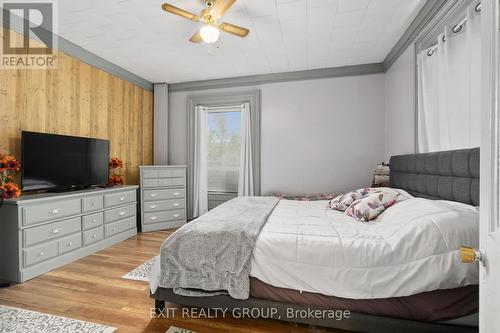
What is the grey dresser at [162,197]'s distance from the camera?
3.83m

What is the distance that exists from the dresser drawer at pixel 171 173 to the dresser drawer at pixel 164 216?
614 millimetres

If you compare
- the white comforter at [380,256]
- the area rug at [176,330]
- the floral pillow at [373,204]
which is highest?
the floral pillow at [373,204]

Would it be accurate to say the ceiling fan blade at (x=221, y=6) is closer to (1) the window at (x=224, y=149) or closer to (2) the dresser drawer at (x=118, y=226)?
(1) the window at (x=224, y=149)

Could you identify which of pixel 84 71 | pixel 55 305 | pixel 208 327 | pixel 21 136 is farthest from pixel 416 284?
pixel 84 71

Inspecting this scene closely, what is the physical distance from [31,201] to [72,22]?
6.32 ft

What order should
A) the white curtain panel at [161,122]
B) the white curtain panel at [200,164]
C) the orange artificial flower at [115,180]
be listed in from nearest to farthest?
the orange artificial flower at [115,180]
the white curtain panel at [200,164]
the white curtain panel at [161,122]

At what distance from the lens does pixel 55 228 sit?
8.21 ft

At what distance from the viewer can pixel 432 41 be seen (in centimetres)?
232

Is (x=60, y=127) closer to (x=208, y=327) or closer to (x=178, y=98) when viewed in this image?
(x=178, y=98)

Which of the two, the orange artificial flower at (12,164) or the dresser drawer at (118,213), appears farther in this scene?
the dresser drawer at (118,213)

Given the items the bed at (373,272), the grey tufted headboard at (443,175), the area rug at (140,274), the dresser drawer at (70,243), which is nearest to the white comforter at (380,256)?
the bed at (373,272)

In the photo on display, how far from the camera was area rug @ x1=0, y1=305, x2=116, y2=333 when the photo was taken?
1.59 m

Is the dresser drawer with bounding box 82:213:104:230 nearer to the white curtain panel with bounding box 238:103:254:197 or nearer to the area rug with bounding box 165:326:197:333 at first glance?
the area rug with bounding box 165:326:197:333

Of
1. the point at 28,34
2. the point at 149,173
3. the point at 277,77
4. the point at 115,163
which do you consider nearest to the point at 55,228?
the point at 115,163
